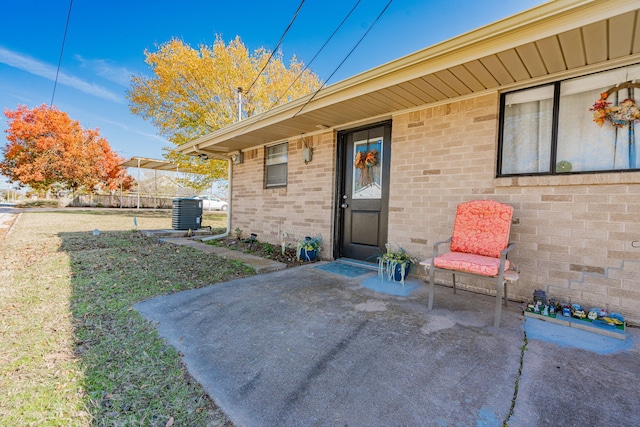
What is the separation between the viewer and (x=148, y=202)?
22.8m

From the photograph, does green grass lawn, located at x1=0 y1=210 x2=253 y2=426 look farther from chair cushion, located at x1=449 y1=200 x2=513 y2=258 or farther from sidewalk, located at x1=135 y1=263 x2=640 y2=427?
chair cushion, located at x1=449 y1=200 x2=513 y2=258

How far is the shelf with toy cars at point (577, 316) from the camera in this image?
2.28 metres

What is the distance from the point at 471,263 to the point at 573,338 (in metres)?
0.87

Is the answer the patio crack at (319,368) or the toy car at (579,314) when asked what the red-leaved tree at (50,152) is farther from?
the toy car at (579,314)

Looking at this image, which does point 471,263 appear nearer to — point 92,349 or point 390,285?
point 390,285

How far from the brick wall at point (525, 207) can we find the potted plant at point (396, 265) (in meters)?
0.20

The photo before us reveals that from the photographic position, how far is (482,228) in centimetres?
291

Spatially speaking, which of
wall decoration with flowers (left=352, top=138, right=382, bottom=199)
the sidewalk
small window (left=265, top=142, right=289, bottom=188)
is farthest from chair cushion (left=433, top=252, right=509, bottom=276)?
small window (left=265, top=142, right=289, bottom=188)

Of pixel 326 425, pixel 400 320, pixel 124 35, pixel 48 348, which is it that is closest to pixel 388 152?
pixel 400 320

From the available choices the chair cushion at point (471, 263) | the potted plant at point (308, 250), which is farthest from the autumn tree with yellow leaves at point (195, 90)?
the chair cushion at point (471, 263)

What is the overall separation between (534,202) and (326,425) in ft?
9.74

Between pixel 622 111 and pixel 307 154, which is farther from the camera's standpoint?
pixel 307 154

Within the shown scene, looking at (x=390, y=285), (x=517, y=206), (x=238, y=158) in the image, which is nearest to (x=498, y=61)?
(x=517, y=206)

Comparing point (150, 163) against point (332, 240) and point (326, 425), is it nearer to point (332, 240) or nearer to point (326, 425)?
point (332, 240)
